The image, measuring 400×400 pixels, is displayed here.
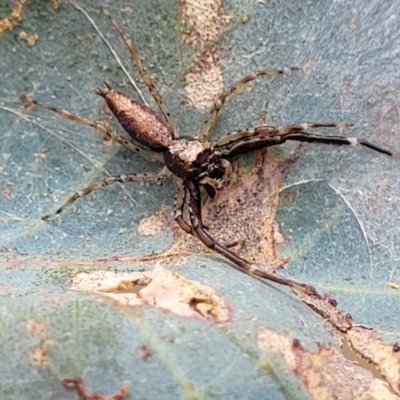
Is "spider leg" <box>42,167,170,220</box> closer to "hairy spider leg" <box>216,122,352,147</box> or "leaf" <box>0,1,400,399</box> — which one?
"leaf" <box>0,1,400,399</box>

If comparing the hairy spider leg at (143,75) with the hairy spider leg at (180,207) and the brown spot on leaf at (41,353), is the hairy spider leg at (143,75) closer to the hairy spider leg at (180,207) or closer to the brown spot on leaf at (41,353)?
the hairy spider leg at (180,207)

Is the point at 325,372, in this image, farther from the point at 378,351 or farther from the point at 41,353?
the point at 41,353

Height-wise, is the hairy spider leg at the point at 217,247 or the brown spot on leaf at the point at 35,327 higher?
the hairy spider leg at the point at 217,247

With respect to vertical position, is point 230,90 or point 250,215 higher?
point 230,90

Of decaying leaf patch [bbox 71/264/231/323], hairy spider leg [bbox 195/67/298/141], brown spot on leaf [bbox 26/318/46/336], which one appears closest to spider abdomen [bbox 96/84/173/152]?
hairy spider leg [bbox 195/67/298/141]

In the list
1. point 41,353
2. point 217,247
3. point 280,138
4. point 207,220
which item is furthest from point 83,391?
point 280,138

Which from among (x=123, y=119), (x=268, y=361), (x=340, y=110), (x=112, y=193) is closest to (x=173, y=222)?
(x=112, y=193)

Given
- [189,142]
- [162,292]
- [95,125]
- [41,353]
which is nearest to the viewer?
[41,353]

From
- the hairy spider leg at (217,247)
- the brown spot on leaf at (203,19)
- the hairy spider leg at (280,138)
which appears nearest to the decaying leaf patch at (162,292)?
the hairy spider leg at (217,247)
